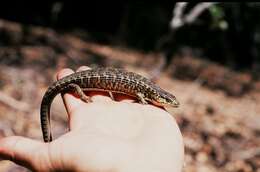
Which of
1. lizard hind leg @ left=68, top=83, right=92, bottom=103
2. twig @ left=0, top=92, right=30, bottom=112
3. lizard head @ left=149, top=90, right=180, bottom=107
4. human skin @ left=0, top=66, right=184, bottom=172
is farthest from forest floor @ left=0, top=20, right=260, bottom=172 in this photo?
human skin @ left=0, top=66, right=184, bottom=172

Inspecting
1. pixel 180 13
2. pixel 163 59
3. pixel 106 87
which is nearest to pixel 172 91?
pixel 163 59

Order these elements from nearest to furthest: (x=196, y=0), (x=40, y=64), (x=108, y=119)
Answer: (x=108, y=119), (x=40, y=64), (x=196, y=0)

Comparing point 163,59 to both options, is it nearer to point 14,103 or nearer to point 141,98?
point 14,103

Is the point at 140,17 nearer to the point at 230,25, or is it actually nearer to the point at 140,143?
the point at 230,25

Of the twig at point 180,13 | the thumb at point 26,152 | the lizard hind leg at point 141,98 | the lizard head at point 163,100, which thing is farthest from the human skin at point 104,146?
the twig at point 180,13

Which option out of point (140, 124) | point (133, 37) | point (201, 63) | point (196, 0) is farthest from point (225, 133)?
point (133, 37)

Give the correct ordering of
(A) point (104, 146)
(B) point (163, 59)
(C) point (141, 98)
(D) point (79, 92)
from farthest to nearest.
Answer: (B) point (163, 59) → (C) point (141, 98) → (D) point (79, 92) → (A) point (104, 146)
